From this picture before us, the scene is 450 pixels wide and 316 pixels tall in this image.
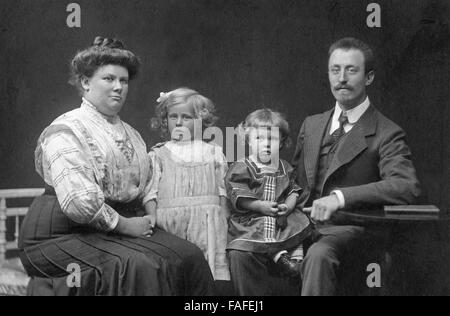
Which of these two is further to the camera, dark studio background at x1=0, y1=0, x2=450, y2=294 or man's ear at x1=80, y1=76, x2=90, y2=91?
dark studio background at x1=0, y1=0, x2=450, y2=294

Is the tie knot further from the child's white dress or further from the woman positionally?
the woman

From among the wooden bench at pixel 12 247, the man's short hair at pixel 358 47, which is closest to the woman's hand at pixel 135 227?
the wooden bench at pixel 12 247

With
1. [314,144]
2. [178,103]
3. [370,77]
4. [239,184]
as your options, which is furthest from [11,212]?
[370,77]

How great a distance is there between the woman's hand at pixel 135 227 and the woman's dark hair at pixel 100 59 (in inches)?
27.6

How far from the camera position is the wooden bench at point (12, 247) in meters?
3.62

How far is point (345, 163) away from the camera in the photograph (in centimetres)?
369

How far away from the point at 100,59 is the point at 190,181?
745 mm

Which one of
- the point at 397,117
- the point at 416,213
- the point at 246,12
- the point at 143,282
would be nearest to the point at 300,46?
the point at 246,12

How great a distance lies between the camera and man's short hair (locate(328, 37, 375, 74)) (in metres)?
3.85

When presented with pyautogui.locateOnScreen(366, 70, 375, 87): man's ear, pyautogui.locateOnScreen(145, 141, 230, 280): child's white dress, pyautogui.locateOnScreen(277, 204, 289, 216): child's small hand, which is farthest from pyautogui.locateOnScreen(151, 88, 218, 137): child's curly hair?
pyautogui.locateOnScreen(366, 70, 375, 87): man's ear

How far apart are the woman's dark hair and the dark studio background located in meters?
0.11

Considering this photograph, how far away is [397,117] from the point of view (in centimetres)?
388

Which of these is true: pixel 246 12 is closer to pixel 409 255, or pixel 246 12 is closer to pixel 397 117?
pixel 397 117

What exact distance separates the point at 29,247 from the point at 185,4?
1.49m
